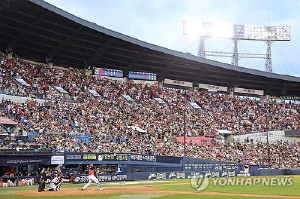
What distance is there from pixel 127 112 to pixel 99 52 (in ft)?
31.4

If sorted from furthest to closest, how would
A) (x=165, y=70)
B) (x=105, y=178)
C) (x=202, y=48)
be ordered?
(x=202, y=48) < (x=165, y=70) < (x=105, y=178)

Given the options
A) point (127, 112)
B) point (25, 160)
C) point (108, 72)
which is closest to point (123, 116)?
point (127, 112)

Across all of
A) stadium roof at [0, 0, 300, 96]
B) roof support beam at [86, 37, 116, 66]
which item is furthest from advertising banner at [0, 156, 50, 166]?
roof support beam at [86, 37, 116, 66]

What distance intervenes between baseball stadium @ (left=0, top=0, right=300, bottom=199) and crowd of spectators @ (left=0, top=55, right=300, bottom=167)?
0.57ft

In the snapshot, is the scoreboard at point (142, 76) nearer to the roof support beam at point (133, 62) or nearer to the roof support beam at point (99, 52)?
the roof support beam at point (133, 62)

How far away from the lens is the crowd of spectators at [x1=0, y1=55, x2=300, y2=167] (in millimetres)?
45750

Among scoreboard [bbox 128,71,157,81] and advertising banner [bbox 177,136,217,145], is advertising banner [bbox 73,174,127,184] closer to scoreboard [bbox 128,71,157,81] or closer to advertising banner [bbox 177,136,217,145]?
advertising banner [bbox 177,136,217,145]

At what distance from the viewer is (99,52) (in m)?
60.3

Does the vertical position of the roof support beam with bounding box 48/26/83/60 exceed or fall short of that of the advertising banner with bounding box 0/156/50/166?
it exceeds it

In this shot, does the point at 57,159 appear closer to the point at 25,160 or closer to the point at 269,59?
the point at 25,160

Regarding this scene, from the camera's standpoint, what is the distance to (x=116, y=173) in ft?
137

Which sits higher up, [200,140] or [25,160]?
[200,140]

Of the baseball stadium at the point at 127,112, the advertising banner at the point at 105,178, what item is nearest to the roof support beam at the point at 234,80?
the baseball stadium at the point at 127,112

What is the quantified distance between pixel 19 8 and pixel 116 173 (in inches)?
810
